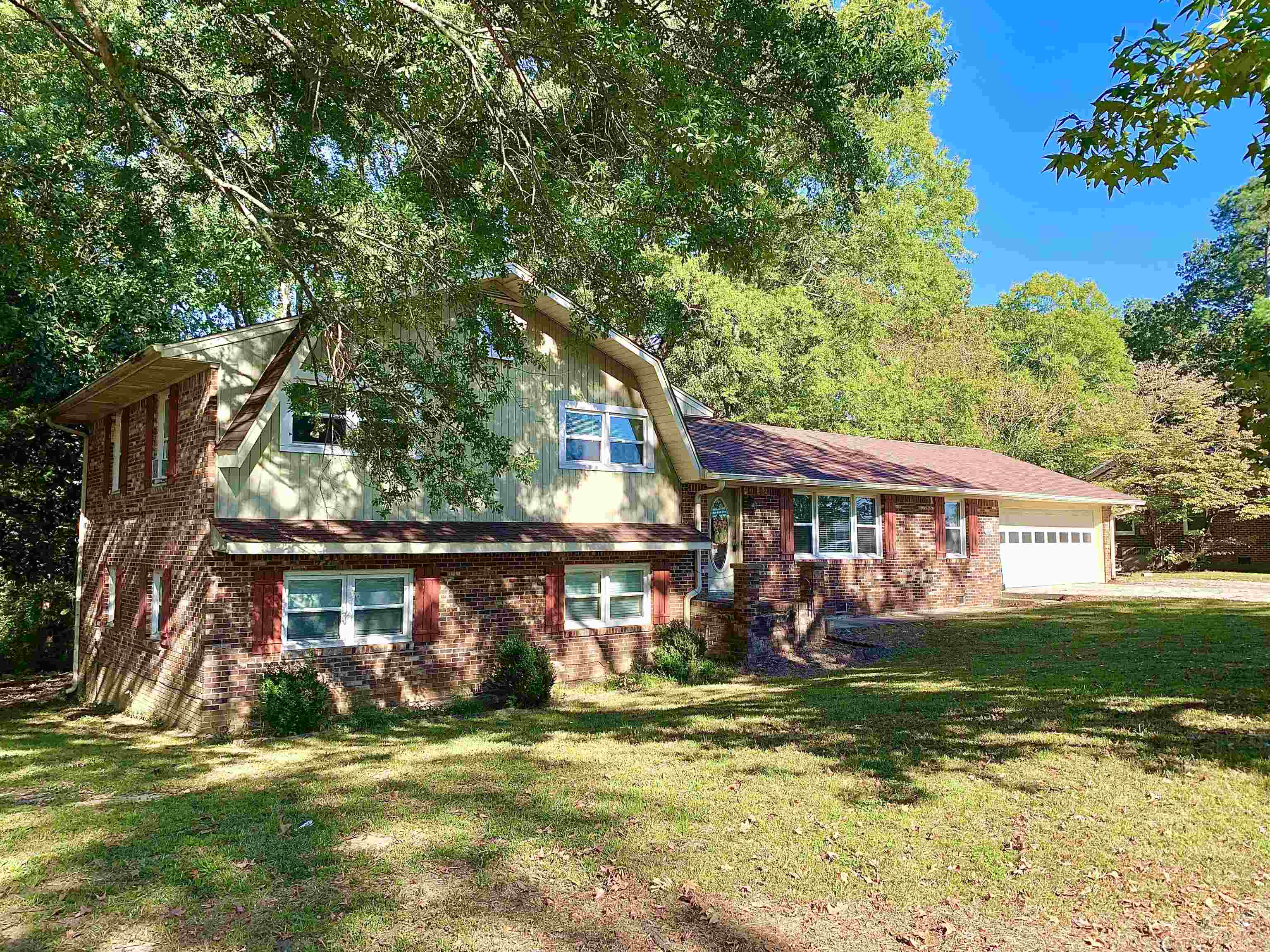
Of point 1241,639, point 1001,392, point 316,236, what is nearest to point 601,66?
point 316,236

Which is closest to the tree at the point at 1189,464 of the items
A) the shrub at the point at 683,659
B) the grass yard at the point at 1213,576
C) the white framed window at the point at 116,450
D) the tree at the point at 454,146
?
the grass yard at the point at 1213,576

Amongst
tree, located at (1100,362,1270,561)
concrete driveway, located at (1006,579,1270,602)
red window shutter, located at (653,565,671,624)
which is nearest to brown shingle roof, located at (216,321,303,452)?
red window shutter, located at (653,565,671,624)

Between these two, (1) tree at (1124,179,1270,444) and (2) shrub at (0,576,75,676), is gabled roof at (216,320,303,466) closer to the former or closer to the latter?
(2) shrub at (0,576,75,676)

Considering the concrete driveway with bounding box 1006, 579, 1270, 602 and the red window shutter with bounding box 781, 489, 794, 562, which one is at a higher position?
the red window shutter with bounding box 781, 489, 794, 562

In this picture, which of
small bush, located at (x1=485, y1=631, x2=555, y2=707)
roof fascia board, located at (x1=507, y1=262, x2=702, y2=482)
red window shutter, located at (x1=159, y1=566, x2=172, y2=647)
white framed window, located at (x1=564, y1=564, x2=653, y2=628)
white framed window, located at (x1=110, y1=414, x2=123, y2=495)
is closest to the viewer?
red window shutter, located at (x1=159, y1=566, x2=172, y2=647)

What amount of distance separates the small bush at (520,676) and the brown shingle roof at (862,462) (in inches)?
206

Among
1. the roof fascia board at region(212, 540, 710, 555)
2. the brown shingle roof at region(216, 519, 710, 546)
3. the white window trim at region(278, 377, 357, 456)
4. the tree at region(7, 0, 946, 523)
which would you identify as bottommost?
the roof fascia board at region(212, 540, 710, 555)

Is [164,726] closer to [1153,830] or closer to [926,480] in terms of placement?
[1153,830]

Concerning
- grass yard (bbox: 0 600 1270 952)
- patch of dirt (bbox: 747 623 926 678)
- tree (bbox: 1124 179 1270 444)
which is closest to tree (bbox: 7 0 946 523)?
grass yard (bbox: 0 600 1270 952)

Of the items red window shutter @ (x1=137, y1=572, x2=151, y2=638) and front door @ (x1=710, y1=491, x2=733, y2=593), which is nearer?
red window shutter @ (x1=137, y1=572, x2=151, y2=638)

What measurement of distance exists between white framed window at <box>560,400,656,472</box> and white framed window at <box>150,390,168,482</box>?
262 inches

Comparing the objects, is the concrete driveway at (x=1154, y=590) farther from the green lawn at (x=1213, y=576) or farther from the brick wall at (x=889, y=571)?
the brick wall at (x=889, y=571)

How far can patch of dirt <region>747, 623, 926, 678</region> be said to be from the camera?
1527 centimetres

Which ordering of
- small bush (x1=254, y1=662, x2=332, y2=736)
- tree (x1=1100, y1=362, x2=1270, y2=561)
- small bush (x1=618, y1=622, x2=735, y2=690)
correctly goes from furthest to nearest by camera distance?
tree (x1=1100, y1=362, x2=1270, y2=561)
small bush (x1=618, y1=622, x2=735, y2=690)
small bush (x1=254, y1=662, x2=332, y2=736)
